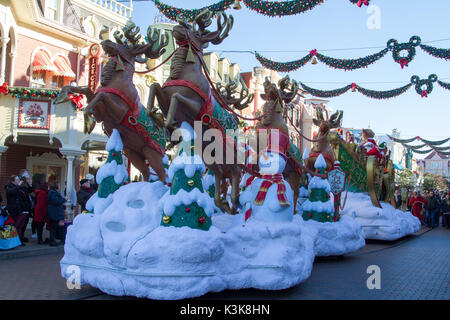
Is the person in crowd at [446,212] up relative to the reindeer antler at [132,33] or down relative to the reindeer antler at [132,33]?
down

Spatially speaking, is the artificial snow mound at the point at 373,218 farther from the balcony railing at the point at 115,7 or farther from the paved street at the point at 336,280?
the balcony railing at the point at 115,7

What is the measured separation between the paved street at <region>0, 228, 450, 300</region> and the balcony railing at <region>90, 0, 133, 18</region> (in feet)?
43.4

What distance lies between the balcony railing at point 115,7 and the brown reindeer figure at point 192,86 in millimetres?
14502

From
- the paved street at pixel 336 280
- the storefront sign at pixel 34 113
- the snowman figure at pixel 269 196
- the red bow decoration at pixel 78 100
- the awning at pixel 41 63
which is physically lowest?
the paved street at pixel 336 280

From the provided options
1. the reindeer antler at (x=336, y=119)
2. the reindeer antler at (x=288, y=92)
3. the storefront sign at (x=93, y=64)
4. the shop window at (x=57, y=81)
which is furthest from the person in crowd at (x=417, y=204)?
the shop window at (x=57, y=81)

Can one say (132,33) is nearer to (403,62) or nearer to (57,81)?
(403,62)

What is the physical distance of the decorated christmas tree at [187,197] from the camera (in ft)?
17.9

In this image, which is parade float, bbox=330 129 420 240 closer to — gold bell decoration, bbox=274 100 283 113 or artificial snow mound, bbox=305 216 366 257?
artificial snow mound, bbox=305 216 366 257

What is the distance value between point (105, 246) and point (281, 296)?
2459mm

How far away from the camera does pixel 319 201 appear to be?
879cm

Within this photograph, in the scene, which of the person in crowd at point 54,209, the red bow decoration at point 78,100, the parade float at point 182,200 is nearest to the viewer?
the parade float at point 182,200
